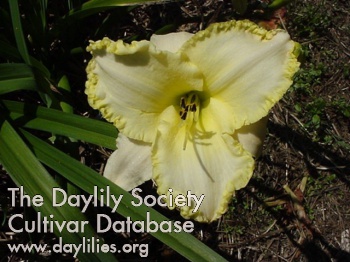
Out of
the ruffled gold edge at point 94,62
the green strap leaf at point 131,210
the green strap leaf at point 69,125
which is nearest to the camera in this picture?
the ruffled gold edge at point 94,62

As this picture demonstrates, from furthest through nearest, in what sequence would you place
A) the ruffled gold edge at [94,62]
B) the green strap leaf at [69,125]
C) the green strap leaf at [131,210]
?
1. the green strap leaf at [69,125]
2. the green strap leaf at [131,210]
3. the ruffled gold edge at [94,62]

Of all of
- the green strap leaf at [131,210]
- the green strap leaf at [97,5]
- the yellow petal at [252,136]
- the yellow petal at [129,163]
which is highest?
the green strap leaf at [97,5]

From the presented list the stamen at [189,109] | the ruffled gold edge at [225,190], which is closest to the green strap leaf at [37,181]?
the ruffled gold edge at [225,190]

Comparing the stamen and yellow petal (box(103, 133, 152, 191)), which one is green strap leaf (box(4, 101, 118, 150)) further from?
the stamen

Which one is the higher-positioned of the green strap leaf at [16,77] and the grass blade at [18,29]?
the grass blade at [18,29]

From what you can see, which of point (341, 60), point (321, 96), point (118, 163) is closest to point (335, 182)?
point (321, 96)

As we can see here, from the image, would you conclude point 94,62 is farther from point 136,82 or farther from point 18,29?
point 18,29

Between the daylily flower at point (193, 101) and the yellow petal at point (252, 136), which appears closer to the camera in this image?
the daylily flower at point (193, 101)

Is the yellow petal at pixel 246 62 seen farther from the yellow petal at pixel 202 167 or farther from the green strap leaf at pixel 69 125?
the green strap leaf at pixel 69 125

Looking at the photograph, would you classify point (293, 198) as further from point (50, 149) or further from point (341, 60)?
point (50, 149)
